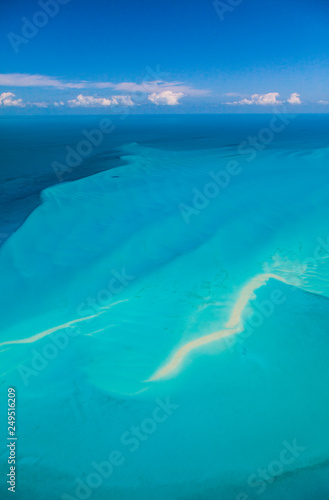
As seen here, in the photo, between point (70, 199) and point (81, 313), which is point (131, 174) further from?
point (81, 313)

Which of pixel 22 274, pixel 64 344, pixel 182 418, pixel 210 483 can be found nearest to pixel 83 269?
pixel 22 274

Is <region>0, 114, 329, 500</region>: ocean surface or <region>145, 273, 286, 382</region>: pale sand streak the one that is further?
<region>145, 273, 286, 382</region>: pale sand streak

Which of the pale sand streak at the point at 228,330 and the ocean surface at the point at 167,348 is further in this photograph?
the pale sand streak at the point at 228,330

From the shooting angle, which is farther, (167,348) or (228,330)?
(228,330)
